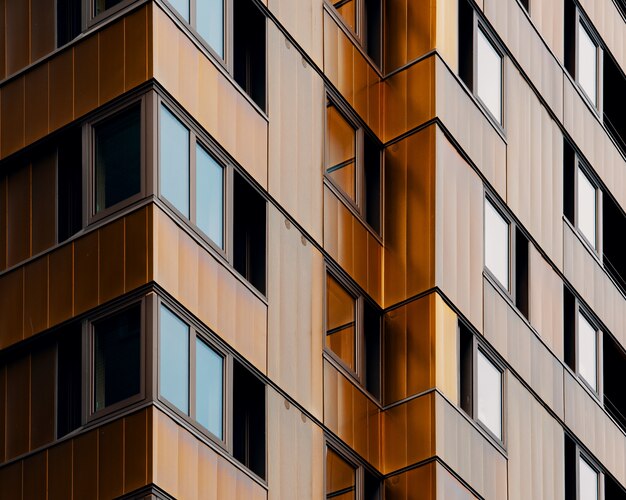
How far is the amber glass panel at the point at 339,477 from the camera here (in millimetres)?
30016

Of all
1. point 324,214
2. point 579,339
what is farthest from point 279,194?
point 579,339

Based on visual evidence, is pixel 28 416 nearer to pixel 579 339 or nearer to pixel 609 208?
pixel 579 339

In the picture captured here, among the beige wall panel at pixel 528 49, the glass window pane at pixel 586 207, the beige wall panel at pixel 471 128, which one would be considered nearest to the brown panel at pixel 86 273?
the beige wall panel at pixel 471 128

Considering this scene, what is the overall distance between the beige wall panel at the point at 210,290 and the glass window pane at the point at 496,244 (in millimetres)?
6864

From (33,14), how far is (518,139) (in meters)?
10.9

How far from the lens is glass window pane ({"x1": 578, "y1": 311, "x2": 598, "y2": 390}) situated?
128ft

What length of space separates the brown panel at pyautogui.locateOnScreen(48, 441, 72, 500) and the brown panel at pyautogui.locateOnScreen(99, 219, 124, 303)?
2.09m

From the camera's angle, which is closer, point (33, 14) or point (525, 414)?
point (33, 14)

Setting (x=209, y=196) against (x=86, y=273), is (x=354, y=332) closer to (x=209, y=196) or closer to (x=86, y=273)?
(x=209, y=196)

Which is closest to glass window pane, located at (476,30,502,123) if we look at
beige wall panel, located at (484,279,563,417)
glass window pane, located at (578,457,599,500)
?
beige wall panel, located at (484,279,563,417)

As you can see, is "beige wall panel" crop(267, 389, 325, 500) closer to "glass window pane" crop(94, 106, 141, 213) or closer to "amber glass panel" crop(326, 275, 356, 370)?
"amber glass panel" crop(326, 275, 356, 370)

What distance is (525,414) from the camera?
1380 inches

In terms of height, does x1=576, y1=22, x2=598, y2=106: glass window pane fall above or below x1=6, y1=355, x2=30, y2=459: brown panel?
above

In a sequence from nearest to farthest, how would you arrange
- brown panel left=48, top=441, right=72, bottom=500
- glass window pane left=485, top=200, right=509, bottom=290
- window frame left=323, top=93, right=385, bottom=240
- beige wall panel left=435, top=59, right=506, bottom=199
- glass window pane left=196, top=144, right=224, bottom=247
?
brown panel left=48, top=441, right=72, bottom=500 → glass window pane left=196, top=144, right=224, bottom=247 → window frame left=323, top=93, right=385, bottom=240 → beige wall panel left=435, top=59, right=506, bottom=199 → glass window pane left=485, top=200, right=509, bottom=290
